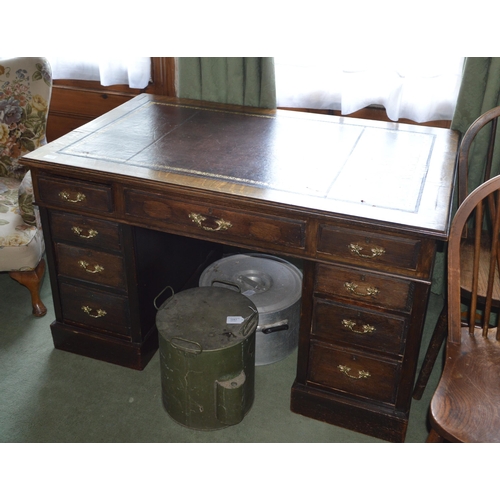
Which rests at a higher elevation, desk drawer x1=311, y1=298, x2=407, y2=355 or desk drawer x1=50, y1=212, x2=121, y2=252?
desk drawer x1=50, y1=212, x2=121, y2=252

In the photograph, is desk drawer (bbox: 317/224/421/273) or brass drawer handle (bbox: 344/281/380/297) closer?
desk drawer (bbox: 317/224/421/273)

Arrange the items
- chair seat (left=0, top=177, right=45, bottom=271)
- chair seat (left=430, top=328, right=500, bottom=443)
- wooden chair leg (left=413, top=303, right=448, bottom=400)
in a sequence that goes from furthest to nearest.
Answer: chair seat (left=0, top=177, right=45, bottom=271) < wooden chair leg (left=413, top=303, right=448, bottom=400) < chair seat (left=430, top=328, right=500, bottom=443)

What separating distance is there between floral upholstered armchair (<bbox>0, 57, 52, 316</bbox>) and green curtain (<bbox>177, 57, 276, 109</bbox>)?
614 millimetres

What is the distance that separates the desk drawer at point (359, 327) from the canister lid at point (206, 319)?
238 mm

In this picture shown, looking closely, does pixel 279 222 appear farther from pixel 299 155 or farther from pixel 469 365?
pixel 469 365

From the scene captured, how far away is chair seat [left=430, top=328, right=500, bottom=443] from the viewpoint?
4.53 ft

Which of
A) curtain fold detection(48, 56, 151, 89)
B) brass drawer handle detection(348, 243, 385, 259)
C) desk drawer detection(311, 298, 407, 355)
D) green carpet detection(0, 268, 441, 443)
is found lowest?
green carpet detection(0, 268, 441, 443)

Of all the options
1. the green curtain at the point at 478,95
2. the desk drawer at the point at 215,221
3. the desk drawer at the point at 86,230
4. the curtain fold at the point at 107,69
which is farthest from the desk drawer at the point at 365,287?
the curtain fold at the point at 107,69

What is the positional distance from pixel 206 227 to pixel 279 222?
9.5 inches

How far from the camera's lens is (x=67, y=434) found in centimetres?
201

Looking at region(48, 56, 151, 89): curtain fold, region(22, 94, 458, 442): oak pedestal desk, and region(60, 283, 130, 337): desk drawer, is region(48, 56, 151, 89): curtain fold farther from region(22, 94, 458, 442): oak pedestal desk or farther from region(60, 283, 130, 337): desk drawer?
region(60, 283, 130, 337): desk drawer

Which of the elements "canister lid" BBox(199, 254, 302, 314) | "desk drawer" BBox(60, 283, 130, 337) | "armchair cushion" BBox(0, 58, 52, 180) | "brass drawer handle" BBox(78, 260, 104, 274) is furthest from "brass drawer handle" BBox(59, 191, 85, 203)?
"armchair cushion" BBox(0, 58, 52, 180)
